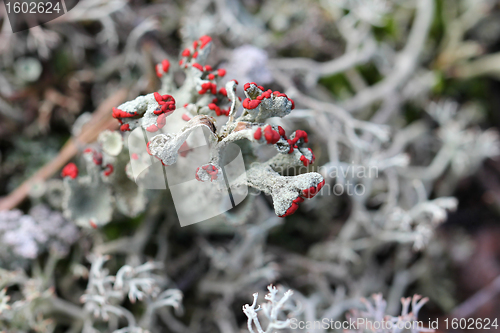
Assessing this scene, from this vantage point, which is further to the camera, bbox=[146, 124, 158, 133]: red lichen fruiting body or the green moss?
the green moss

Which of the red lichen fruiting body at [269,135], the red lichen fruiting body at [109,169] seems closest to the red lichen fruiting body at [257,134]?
the red lichen fruiting body at [269,135]

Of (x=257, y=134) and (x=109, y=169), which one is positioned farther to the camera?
(x=109, y=169)

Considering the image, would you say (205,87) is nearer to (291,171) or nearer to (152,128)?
(152,128)

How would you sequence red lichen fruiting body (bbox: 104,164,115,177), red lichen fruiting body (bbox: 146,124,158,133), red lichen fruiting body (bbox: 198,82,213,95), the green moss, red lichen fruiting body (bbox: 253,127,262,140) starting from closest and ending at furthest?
red lichen fruiting body (bbox: 253,127,262,140) < red lichen fruiting body (bbox: 146,124,158,133) < red lichen fruiting body (bbox: 198,82,213,95) < red lichen fruiting body (bbox: 104,164,115,177) < the green moss

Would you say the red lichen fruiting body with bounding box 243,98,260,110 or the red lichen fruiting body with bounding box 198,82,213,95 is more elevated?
the red lichen fruiting body with bounding box 243,98,260,110

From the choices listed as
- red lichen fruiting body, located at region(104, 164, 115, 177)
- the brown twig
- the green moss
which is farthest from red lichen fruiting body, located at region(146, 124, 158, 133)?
the green moss

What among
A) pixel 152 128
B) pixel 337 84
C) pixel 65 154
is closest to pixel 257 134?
pixel 152 128

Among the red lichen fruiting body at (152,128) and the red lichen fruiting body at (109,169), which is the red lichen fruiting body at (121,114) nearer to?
the red lichen fruiting body at (152,128)

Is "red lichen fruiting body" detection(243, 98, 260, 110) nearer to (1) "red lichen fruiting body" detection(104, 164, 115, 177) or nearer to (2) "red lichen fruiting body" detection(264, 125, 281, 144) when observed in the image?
(2) "red lichen fruiting body" detection(264, 125, 281, 144)
